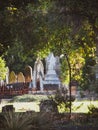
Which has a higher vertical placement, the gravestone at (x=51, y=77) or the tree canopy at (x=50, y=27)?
the tree canopy at (x=50, y=27)

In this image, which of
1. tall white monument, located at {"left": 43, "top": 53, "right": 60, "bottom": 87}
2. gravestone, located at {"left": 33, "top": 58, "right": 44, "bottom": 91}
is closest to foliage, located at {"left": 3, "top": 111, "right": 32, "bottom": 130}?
gravestone, located at {"left": 33, "top": 58, "right": 44, "bottom": 91}

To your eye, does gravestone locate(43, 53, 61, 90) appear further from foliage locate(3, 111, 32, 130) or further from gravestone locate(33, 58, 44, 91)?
foliage locate(3, 111, 32, 130)

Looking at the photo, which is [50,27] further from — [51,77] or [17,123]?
[51,77]

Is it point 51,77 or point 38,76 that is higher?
point 38,76

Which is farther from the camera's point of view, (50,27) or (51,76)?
(51,76)

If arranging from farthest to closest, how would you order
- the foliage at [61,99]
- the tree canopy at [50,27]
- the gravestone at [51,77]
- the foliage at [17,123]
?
the gravestone at [51,77] → the foliage at [61,99] → the tree canopy at [50,27] → the foliage at [17,123]

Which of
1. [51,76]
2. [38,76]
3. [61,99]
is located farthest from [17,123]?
[38,76]

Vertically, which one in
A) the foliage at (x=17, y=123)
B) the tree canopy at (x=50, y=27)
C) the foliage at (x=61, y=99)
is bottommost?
the foliage at (x=17, y=123)

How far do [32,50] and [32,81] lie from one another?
26.8m

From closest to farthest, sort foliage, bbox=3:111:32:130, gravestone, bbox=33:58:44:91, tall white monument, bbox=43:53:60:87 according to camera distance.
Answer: foliage, bbox=3:111:32:130, tall white monument, bbox=43:53:60:87, gravestone, bbox=33:58:44:91

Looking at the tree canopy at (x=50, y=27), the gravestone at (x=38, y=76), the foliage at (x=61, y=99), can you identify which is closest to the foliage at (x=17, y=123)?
the tree canopy at (x=50, y=27)

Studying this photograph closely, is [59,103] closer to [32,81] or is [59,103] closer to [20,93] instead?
[20,93]

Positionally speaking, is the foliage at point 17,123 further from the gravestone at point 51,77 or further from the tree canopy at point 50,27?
the gravestone at point 51,77

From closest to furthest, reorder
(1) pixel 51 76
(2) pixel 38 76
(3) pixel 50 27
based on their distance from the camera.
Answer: (3) pixel 50 27 < (1) pixel 51 76 < (2) pixel 38 76
